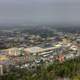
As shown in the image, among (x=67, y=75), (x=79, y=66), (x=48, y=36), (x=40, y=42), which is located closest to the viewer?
(x=67, y=75)

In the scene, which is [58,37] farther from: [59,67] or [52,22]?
[59,67]

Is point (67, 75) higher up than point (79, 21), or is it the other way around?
point (79, 21)

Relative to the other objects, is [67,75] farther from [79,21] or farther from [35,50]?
[79,21]

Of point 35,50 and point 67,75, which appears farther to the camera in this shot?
point 35,50

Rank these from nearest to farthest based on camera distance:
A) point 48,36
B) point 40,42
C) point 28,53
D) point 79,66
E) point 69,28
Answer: point 79,66, point 28,53, point 40,42, point 48,36, point 69,28

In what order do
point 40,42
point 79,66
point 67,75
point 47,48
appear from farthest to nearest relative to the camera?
point 40,42
point 47,48
point 79,66
point 67,75

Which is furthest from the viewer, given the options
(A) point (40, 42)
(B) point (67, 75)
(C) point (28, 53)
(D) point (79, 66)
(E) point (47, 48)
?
(A) point (40, 42)

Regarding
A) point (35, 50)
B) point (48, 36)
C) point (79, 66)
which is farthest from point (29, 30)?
point (79, 66)

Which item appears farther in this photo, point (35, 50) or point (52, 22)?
point (52, 22)

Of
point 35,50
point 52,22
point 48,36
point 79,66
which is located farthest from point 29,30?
point 79,66
